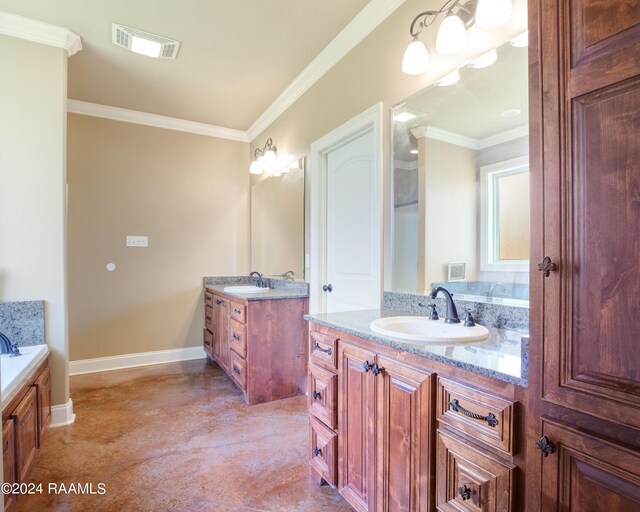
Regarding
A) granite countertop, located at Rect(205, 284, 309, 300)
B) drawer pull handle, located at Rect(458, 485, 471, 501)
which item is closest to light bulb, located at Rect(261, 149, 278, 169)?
granite countertop, located at Rect(205, 284, 309, 300)

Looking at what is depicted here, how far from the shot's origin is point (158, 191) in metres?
3.72

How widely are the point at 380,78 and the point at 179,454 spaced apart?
251 cm

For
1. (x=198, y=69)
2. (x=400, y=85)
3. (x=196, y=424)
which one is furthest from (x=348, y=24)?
(x=196, y=424)

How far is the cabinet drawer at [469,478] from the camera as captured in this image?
0.88m

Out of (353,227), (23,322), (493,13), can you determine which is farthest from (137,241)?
(493,13)

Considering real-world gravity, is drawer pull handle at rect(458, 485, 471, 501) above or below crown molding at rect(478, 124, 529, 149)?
below

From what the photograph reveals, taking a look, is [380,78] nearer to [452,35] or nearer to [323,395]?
[452,35]

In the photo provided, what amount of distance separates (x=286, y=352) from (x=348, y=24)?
239 centimetres

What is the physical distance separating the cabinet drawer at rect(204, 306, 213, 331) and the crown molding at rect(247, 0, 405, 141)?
2.10 metres

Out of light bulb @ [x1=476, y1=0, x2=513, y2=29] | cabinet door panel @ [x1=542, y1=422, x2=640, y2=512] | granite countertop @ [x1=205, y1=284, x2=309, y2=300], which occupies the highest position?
light bulb @ [x1=476, y1=0, x2=513, y2=29]

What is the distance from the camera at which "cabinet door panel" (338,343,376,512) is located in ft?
4.35

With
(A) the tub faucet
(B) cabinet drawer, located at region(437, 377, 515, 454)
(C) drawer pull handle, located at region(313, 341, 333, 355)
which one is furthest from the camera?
(A) the tub faucet

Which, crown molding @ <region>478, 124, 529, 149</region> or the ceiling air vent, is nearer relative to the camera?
crown molding @ <region>478, 124, 529, 149</region>

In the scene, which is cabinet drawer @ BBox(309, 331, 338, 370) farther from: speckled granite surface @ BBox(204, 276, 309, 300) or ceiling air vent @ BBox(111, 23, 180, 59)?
ceiling air vent @ BBox(111, 23, 180, 59)
